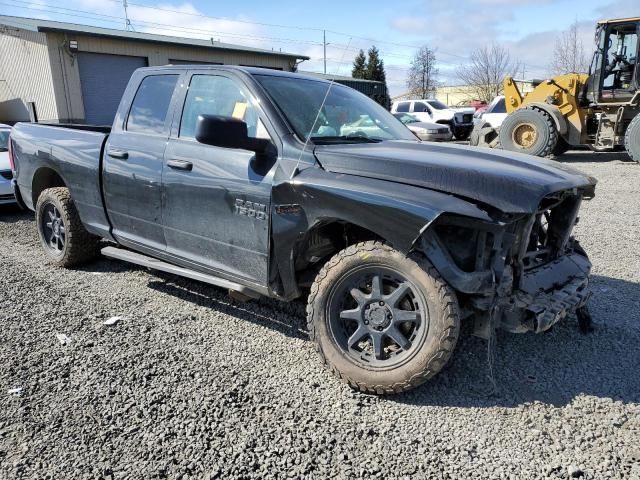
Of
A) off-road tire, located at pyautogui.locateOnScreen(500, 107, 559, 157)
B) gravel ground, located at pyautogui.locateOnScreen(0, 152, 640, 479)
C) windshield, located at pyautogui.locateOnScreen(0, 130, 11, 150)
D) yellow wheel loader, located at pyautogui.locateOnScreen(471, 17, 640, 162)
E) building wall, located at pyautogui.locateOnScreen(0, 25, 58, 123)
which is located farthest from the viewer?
building wall, located at pyautogui.locateOnScreen(0, 25, 58, 123)

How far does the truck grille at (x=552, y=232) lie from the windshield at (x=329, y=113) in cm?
128

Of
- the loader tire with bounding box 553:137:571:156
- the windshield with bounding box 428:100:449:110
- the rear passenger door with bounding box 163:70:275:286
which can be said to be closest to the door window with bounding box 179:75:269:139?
the rear passenger door with bounding box 163:70:275:286

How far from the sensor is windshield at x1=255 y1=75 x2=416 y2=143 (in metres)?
3.62

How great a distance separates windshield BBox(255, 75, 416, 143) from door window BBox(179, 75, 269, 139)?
190 mm

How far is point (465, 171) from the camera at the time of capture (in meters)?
2.92

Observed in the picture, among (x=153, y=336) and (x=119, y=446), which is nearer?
(x=119, y=446)

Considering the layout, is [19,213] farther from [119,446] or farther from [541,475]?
[541,475]

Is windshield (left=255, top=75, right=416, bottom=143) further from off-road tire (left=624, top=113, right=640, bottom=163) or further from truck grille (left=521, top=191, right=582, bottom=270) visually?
off-road tire (left=624, top=113, right=640, bottom=163)

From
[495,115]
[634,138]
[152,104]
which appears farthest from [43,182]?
[495,115]

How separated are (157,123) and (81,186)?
3.94ft

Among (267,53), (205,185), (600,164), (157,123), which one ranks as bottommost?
(600,164)

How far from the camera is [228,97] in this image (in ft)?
12.6

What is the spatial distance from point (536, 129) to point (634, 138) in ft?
7.28

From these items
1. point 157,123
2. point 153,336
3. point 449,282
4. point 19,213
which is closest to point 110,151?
point 157,123
